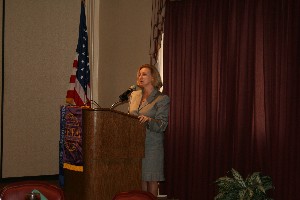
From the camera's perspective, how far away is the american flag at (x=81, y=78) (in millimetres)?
6047

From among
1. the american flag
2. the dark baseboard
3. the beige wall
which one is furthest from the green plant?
the dark baseboard

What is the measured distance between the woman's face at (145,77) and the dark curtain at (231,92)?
2.87 feet

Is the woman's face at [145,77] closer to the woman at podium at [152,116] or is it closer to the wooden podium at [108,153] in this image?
the woman at podium at [152,116]

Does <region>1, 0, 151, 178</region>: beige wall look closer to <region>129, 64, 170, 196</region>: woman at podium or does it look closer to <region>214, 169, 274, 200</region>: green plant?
<region>129, 64, 170, 196</region>: woman at podium

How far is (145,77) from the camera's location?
169 inches

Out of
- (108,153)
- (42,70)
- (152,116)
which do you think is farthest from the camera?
(42,70)

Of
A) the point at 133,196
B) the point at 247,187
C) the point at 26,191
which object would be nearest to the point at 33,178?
the point at 247,187

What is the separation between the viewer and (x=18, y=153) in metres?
7.00

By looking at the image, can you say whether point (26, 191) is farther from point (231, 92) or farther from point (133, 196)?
point (231, 92)

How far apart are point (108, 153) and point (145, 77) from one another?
36.2 inches

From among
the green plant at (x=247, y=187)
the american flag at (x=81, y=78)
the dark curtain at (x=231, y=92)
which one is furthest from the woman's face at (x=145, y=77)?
the american flag at (x=81, y=78)

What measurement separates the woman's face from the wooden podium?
0.58 m

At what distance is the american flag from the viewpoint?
6.05 m

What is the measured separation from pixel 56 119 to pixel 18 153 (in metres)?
0.79
